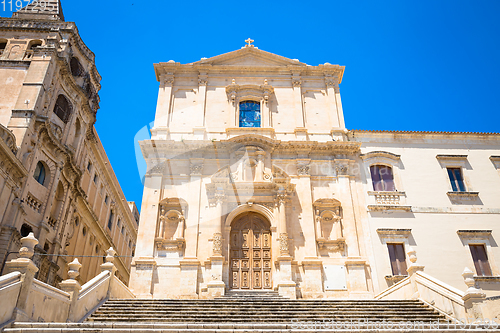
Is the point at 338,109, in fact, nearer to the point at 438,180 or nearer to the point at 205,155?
the point at 438,180

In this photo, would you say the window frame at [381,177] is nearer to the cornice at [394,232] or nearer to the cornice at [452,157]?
the cornice at [394,232]

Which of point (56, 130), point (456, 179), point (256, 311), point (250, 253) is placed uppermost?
point (56, 130)

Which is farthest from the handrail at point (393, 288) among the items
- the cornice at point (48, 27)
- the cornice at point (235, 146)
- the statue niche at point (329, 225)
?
the cornice at point (48, 27)

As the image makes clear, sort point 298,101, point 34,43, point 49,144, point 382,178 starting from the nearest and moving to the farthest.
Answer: point 382,178, point 49,144, point 298,101, point 34,43

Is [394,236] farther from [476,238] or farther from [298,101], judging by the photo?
[298,101]

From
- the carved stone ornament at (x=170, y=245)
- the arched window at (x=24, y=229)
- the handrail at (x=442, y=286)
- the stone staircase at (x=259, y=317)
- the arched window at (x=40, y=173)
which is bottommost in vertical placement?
the stone staircase at (x=259, y=317)

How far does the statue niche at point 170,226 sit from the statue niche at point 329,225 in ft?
21.0

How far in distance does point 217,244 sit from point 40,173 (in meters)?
10.9

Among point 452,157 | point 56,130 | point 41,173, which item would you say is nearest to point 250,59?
point 56,130

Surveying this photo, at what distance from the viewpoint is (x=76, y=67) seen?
28.0 metres

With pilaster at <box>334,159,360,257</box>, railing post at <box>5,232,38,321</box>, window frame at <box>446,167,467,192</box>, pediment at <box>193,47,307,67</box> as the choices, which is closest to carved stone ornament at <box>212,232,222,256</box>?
pilaster at <box>334,159,360,257</box>

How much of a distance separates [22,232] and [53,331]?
1310 centimetres

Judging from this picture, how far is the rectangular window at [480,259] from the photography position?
19312 mm

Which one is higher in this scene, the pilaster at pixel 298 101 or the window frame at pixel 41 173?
the pilaster at pixel 298 101
